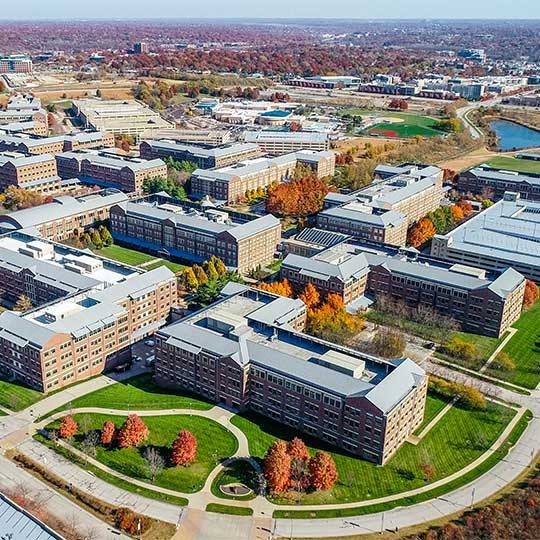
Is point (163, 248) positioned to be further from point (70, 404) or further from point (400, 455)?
point (400, 455)

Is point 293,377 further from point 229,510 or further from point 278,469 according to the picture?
point 229,510

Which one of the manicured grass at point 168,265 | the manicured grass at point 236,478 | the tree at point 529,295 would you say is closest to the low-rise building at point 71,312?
the manicured grass at point 168,265

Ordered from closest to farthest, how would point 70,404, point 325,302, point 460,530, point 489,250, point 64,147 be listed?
point 460,530 → point 70,404 → point 325,302 → point 489,250 → point 64,147

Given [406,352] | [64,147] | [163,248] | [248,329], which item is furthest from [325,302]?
[64,147]

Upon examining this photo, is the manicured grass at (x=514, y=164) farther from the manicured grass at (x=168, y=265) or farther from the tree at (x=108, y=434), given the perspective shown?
the tree at (x=108, y=434)

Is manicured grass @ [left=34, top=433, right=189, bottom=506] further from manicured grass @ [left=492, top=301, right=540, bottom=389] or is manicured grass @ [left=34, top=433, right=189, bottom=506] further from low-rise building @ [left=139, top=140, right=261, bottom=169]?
low-rise building @ [left=139, top=140, right=261, bottom=169]
